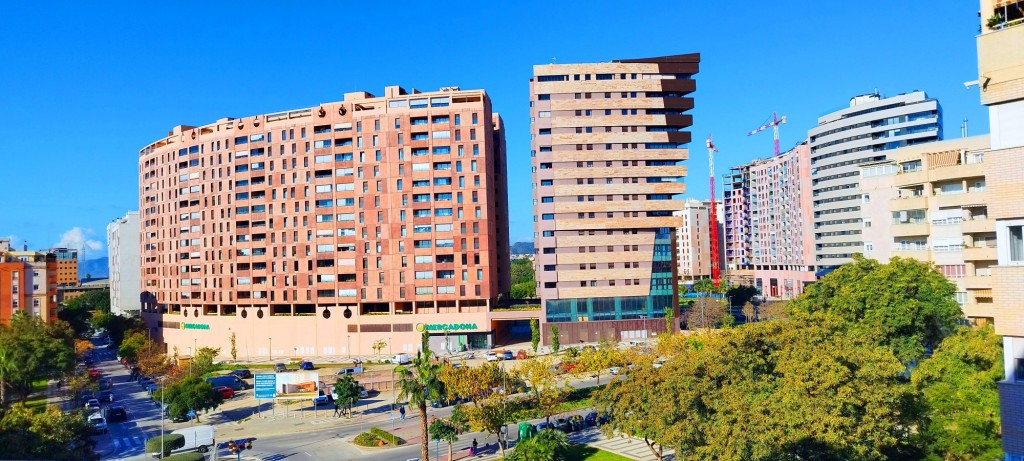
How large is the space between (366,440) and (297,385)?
1688 cm

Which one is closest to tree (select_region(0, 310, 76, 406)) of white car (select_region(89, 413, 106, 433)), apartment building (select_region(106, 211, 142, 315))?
white car (select_region(89, 413, 106, 433))

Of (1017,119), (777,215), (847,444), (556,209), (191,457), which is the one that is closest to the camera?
(1017,119)

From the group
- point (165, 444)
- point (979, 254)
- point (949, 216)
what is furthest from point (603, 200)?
point (165, 444)

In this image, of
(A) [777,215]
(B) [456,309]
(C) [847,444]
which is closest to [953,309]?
(C) [847,444]

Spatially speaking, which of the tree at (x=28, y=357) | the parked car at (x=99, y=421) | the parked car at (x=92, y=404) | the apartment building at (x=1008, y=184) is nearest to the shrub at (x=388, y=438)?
the parked car at (x=99, y=421)

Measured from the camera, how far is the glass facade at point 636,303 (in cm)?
8938

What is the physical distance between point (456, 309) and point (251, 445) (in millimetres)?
45448

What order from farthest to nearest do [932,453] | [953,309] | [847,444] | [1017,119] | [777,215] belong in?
[777,215] < [953,309] < [932,453] < [847,444] < [1017,119]

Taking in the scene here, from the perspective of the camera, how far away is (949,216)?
182ft

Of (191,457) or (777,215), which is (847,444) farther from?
(777,215)

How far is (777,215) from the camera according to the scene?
5861 inches

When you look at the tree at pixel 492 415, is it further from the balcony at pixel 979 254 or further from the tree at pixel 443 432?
the balcony at pixel 979 254

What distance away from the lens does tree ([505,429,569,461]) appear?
3741cm

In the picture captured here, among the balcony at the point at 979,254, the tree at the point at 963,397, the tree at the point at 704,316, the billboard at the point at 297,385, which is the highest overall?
the balcony at the point at 979,254
